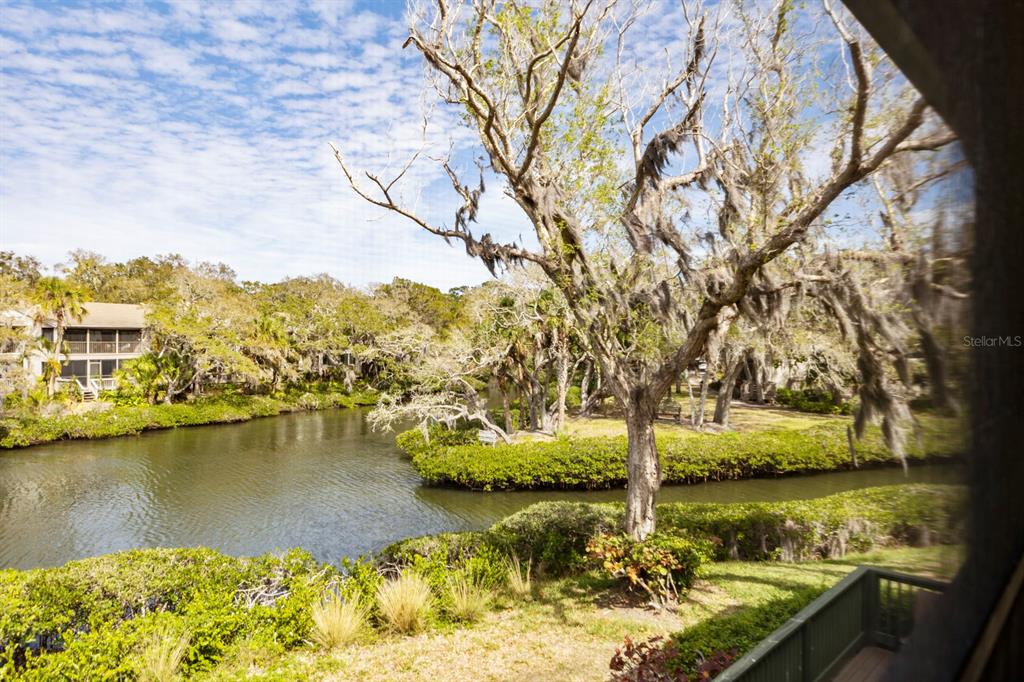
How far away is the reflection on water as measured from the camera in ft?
26.4

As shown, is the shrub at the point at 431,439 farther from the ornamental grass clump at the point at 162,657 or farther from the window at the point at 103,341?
the window at the point at 103,341

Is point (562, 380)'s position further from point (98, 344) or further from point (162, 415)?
point (98, 344)

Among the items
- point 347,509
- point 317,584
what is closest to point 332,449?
point 347,509

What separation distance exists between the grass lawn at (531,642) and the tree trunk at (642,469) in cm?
77

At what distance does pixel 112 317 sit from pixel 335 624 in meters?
25.3

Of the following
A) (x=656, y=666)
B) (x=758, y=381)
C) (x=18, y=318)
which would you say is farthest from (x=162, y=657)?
(x=18, y=318)

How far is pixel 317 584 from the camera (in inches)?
182

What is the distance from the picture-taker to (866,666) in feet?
2.04

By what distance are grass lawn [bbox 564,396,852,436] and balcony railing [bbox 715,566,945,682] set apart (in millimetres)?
10820

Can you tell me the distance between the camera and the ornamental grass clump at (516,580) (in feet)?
16.4

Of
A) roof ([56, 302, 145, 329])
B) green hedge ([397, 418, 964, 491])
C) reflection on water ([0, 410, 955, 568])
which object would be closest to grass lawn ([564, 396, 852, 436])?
green hedge ([397, 418, 964, 491])

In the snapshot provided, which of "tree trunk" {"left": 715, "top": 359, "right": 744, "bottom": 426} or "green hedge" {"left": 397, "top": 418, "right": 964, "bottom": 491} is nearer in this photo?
"green hedge" {"left": 397, "top": 418, "right": 964, "bottom": 491}

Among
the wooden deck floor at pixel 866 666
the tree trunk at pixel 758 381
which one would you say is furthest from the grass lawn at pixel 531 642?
the tree trunk at pixel 758 381

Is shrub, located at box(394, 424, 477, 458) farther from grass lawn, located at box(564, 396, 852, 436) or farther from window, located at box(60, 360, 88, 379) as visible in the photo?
window, located at box(60, 360, 88, 379)
